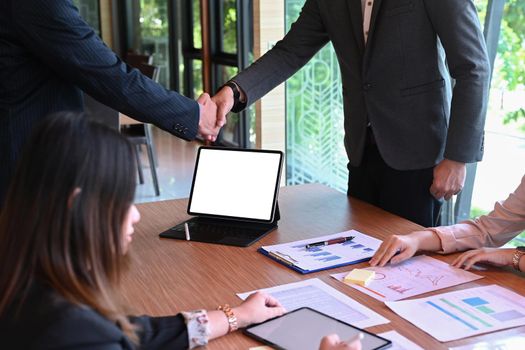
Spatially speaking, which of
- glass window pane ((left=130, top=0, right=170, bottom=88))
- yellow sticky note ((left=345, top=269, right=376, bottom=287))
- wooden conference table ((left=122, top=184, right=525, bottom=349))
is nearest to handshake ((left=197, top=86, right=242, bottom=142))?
wooden conference table ((left=122, top=184, right=525, bottom=349))

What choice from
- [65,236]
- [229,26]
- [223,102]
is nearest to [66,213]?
[65,236]

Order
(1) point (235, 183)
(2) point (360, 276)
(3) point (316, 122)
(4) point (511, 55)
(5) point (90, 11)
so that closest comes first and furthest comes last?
(2) point (360, 276)
(1) point (235, 183)
(4) point (511, 55)
(3) point (316, 122)
(5) point (90, 11)

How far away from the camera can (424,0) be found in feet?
6.77

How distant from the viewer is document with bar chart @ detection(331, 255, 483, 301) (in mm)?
1463

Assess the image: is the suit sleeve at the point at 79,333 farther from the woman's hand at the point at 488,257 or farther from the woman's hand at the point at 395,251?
the woman's hand at the point at 488,257

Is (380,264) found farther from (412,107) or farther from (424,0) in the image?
(424,0)

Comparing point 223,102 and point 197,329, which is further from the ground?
point 223,102

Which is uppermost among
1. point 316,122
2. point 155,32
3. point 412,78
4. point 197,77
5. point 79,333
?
point 155,32

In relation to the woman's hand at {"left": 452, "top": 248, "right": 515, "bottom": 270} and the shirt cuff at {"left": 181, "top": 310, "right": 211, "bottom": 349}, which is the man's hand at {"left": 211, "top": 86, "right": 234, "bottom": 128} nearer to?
the woman's hand at {"left": 452, "top": 248, "right": 515, "bottom": 270}

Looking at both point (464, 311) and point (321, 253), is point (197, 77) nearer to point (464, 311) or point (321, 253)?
point (321, 253)

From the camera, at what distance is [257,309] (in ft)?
4.34

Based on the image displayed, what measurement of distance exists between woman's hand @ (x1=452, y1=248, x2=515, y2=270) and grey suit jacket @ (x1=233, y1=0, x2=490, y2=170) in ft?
1.62

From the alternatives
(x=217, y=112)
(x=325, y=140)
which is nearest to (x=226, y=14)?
(x=325, y=140)

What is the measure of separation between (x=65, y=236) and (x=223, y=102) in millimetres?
1474
